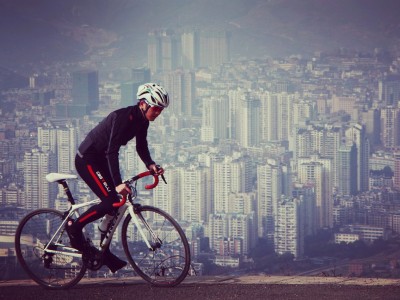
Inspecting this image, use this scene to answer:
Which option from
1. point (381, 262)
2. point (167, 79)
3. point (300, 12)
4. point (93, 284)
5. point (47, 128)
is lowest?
point (381, 262)

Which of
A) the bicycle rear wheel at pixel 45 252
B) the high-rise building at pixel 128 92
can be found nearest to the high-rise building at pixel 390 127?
the high-rise building at pixel 128 92

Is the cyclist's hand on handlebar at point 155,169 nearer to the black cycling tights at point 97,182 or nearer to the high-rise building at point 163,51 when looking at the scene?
the black cycling tights at point 97,182

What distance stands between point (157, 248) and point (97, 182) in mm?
430

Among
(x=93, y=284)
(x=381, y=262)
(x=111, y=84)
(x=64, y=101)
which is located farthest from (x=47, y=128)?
(x=93, y=284)

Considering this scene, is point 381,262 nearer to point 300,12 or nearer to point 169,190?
point 169,190

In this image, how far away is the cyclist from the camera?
4215mm

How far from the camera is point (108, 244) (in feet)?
14.7

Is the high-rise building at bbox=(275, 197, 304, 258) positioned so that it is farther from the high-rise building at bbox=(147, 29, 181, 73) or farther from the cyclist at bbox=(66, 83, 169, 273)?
the cyclist at bbox=(66, 83, 169, 273)

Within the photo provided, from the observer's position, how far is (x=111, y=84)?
46.3m

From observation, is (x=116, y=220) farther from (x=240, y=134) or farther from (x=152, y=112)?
(x=240, y=134)

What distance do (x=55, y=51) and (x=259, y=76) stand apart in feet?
40.9

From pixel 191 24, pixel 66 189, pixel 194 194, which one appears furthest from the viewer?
pixel 191 24

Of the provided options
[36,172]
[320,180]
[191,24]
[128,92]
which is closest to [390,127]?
[320,180]

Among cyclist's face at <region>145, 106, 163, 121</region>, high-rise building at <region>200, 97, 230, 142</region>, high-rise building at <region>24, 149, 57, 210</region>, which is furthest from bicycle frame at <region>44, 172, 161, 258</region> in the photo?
high-rise building at <region>200, 97, 230, 142</region>
